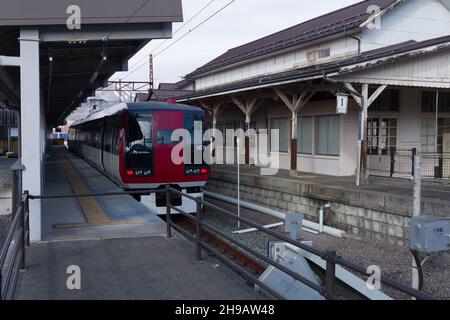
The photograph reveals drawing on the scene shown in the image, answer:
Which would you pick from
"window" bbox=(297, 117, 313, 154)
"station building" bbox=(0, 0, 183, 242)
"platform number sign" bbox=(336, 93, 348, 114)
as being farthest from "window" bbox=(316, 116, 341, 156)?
"station building" bbox=(0, 0, 183, 242)

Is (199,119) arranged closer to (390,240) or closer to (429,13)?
(390,240)

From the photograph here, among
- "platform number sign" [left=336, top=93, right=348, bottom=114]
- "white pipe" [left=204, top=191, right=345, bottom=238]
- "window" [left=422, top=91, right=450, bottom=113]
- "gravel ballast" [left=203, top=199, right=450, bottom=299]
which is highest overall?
"window" [left=422, top=91, right=450, bottom=113]

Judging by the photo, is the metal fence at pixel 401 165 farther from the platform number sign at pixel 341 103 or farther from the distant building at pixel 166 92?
the distant building at pixel 166 92

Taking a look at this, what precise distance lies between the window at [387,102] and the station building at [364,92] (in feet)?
0.11

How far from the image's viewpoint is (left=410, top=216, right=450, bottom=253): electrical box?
22.6 ft

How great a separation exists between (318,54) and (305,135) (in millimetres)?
3662

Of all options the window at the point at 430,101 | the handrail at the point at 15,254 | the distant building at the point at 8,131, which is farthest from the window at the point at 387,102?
the distant building at the point at 8,131

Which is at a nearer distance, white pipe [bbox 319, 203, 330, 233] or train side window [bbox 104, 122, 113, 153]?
white pipe [bbox 319, 203, 330, 233]

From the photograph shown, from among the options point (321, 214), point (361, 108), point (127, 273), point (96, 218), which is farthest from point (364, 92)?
point (127, 273)

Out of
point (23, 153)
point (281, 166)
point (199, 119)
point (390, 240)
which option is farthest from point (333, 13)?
point (23, 153)

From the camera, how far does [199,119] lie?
477 inches

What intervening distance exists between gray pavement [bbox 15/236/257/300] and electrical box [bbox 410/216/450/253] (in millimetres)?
3109

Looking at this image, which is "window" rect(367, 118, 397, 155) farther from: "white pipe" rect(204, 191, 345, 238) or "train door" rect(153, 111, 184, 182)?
"train door" rect(153, 111, 184, 182)

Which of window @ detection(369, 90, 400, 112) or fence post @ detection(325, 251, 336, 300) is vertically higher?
window @ detection(369, 90, 400, 112)
